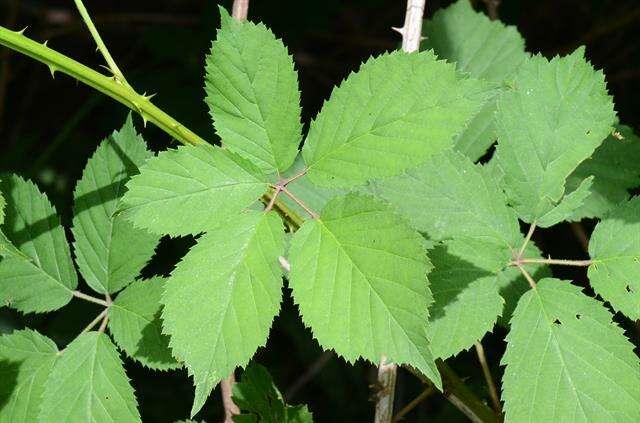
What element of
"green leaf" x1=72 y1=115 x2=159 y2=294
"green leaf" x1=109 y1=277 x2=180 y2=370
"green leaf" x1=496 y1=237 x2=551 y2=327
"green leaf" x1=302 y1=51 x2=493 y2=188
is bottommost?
"green leaf" x1=109 y1=277 x2=180 y2=370

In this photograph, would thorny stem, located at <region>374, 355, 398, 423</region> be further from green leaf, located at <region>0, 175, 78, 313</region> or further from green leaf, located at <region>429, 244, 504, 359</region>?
green leaf, located at <region>0, 175, 78, 313</region>

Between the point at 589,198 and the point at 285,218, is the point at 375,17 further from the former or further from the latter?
the point at 285,218

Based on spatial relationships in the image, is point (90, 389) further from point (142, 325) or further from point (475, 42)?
point (475, 42)

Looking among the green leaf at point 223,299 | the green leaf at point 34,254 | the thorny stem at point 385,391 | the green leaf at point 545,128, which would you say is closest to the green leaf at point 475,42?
the green leaf at point 545,128

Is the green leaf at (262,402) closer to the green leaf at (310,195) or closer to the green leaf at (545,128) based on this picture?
the green leaf at (310,195)

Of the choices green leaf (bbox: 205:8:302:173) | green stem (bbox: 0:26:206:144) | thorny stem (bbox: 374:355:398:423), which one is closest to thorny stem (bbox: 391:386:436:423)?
thorny stem (bbox: 374:355:398:423)

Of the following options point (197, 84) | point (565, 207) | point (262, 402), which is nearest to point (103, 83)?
point (262, 402)
